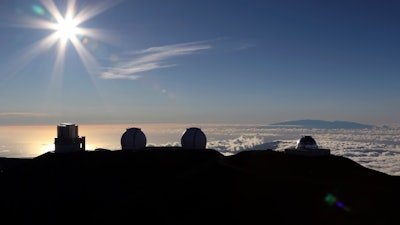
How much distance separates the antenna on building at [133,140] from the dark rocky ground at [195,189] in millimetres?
3032

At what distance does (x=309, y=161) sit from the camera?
123 ft

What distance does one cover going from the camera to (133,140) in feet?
149

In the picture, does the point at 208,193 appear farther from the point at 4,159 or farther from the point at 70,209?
the point at 4,159

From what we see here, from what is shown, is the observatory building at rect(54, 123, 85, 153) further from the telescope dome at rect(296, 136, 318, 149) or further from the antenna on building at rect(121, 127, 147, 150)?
the telescope dome at rect(296, 136, 318, 149)

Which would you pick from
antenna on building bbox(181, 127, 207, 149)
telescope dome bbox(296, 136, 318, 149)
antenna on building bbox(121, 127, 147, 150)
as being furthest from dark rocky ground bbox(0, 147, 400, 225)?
antenna on building bbox(181, 127, 207, 149)

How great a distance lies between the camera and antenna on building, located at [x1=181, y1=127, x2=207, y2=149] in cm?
4453

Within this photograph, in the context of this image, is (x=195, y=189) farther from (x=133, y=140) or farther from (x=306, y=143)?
(x=133, y=140)

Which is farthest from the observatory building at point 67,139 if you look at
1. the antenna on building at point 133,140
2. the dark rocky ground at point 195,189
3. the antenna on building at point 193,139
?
the antenna on building at point 193,139

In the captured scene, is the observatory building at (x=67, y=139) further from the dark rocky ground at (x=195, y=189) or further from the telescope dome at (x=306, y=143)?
the telescope dome at (x=306, y=143)

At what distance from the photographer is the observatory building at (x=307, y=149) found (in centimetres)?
3919

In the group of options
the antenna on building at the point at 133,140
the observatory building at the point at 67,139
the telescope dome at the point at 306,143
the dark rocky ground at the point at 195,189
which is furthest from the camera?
the observatory building at the point at 67,139

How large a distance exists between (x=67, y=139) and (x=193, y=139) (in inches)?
676

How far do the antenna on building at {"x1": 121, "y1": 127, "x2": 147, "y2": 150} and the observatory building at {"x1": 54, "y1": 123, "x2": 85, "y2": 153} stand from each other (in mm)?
6819

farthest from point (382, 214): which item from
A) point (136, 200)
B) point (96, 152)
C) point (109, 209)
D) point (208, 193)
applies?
point (96, 152)
